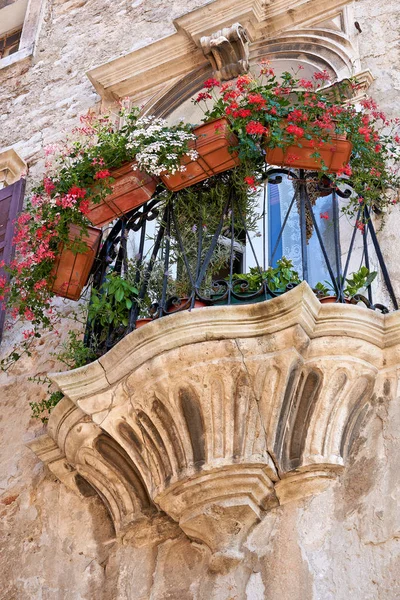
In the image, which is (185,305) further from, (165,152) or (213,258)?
(165,152)

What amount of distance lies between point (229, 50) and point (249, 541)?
3639 mm

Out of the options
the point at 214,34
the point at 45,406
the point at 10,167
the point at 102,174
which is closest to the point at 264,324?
the point at 102,174

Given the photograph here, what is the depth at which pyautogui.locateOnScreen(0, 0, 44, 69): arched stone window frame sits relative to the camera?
27.2 feet

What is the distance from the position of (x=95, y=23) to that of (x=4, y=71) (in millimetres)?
866

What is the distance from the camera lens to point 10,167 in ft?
23.2

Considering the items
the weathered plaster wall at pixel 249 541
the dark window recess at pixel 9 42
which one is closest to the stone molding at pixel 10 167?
the weathered plaster wall at pixel 249 541

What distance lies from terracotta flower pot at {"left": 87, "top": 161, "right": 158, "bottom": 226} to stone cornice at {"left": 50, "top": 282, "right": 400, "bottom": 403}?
99 centimetres

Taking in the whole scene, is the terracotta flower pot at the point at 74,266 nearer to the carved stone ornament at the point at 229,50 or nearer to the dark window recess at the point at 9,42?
the carved stone ornament at the point at 229,50

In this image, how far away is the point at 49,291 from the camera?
5355mm

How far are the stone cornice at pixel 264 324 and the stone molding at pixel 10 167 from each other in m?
2.89

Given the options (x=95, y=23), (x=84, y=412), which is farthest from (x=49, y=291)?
(x=95, y=23)

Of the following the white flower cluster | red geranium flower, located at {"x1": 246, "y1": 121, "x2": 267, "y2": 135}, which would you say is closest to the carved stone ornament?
the white flower cluster

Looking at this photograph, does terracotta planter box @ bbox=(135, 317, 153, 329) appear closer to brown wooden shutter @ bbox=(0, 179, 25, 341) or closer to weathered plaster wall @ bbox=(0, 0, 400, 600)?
weathered plaster wall @ bbox=(0, 0, 400, 600)

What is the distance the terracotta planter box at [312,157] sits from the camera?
4.92m
